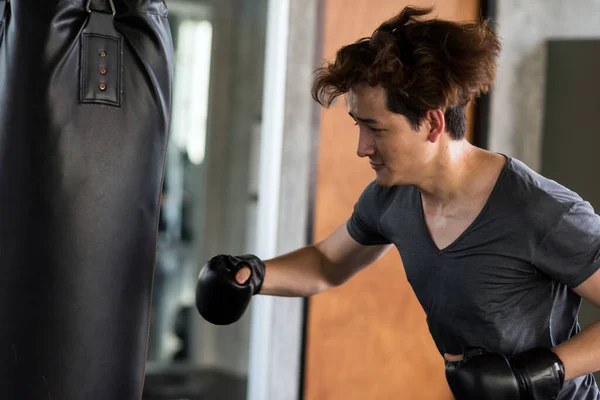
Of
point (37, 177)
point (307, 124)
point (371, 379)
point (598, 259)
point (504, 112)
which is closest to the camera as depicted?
point (37, 177)

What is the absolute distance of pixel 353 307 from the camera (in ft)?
11.0

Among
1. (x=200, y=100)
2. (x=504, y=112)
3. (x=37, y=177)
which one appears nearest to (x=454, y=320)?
(x=37, y=177)

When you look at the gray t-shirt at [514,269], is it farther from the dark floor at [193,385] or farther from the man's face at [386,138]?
the dark floor at [193,385]

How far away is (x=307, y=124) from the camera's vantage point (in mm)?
3186

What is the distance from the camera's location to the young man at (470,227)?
1530mm

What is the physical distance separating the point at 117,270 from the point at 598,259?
0.85 m

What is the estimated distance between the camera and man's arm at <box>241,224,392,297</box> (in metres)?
1.93

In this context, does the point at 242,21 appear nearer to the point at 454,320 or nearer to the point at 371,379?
the point at 371,379

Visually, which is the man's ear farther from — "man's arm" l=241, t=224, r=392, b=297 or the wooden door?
the wooden door

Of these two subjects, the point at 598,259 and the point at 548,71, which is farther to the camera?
the point at 548,71

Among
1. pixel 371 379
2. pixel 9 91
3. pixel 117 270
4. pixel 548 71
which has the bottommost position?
pixel 371 379

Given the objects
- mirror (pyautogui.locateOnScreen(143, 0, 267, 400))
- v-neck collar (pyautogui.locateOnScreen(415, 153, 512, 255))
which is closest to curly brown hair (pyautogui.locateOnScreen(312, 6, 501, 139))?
v-neck collar (pyautogui.locateOnScreen(415, 153, 512, 255))

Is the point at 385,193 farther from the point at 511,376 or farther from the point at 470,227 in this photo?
the point at 511,376

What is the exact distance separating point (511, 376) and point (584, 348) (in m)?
0.16
